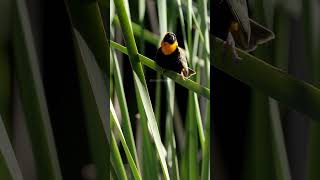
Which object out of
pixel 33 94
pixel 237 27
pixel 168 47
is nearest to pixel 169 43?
pixel 168 47

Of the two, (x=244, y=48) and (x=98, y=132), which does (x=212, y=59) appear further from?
(x=98, y=132)

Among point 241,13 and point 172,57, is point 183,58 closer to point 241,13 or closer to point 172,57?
point 172,57

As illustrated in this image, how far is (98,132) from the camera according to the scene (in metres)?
1.03

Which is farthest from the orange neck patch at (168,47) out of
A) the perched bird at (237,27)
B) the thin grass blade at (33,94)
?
the thin grass blade at (33,94)

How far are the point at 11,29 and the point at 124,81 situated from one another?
0.98ft

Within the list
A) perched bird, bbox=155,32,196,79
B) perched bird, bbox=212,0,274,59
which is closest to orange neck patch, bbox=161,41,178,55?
perched bird, bbox=155,32,196,79

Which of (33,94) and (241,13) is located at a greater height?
(241,13)

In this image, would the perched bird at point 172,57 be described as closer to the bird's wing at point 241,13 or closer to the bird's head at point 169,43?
the bird's head at point 169,43

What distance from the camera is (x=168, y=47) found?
1.04m

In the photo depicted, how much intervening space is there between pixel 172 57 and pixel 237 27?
0.57 feet

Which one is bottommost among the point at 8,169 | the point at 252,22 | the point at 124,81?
the point at 8,169

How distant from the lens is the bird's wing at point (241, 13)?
3.32ft

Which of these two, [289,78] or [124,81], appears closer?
[289,78]

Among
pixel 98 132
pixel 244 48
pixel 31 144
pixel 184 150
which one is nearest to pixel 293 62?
pixel 244 48
